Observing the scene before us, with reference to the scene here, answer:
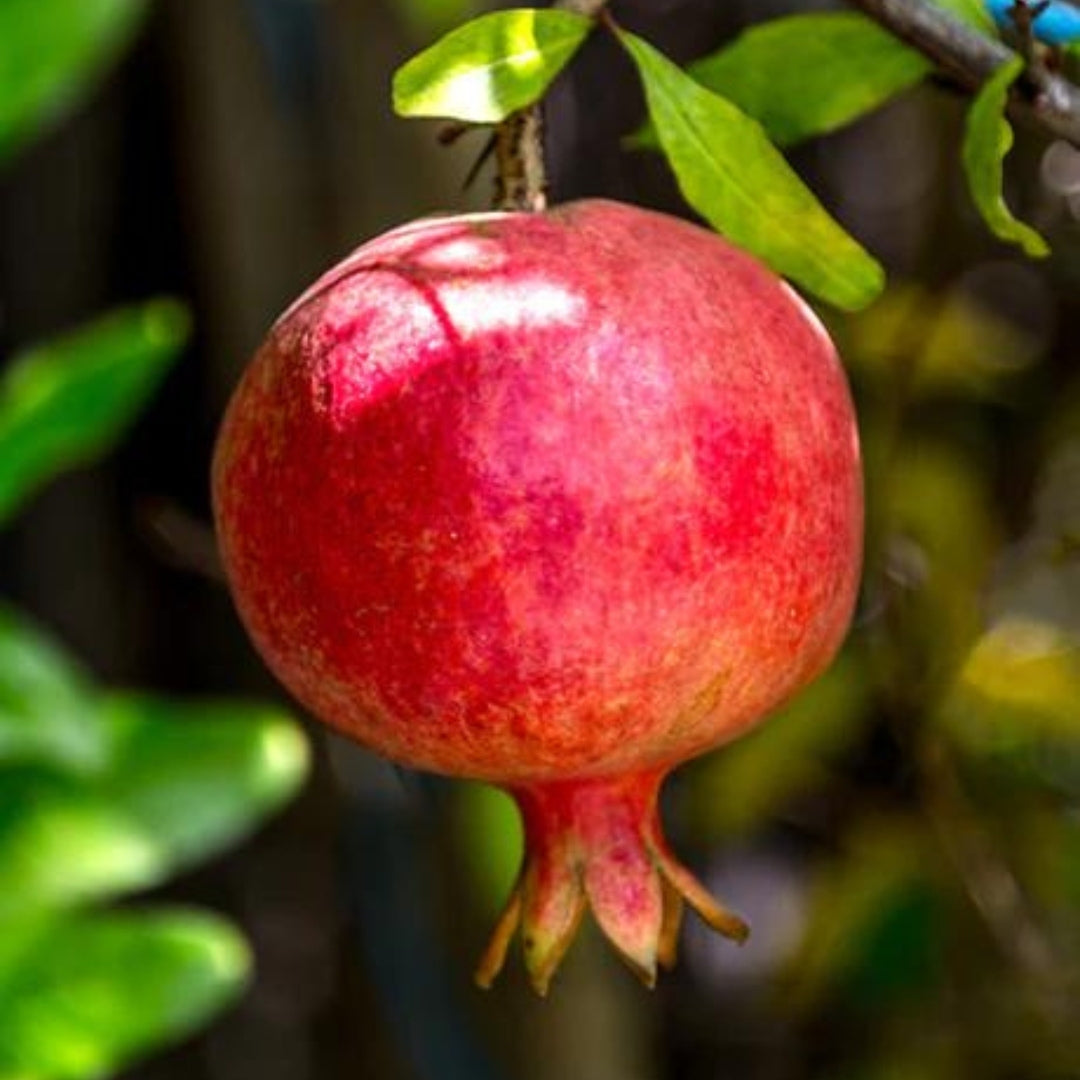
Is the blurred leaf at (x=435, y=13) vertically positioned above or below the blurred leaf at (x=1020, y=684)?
above

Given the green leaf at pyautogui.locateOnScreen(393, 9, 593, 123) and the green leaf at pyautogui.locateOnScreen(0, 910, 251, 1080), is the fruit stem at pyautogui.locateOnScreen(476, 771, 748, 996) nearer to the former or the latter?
the green leaf at pyautogui.locateOnScreen(393, 9, 593, 123)

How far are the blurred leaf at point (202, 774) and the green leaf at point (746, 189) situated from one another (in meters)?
0.84

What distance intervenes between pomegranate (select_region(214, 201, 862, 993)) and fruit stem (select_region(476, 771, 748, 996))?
56mm

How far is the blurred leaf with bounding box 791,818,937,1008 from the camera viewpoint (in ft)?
6.75

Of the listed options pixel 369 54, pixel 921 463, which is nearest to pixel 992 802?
pixel 921 463

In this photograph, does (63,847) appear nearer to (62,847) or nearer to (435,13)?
(62,847)

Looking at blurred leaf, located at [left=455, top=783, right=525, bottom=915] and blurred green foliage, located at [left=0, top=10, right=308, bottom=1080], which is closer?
blurred green foliage, located at [left=0, top=10, right=308, bottom=1080]

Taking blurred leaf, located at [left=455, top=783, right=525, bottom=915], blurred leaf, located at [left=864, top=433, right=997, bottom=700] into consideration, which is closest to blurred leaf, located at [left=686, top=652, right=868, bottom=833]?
blurred leaf, located at [left=864, top=433, right=997, bottom=700]

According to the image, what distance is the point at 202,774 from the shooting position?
5.60 feet

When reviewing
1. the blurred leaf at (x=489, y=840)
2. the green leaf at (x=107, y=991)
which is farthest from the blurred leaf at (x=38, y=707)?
the blurred leaf at (x=489, y=840)

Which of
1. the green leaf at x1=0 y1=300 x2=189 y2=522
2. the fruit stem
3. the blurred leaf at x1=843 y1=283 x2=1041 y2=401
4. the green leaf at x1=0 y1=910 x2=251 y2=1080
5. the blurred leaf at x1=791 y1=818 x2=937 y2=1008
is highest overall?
the fruit stem

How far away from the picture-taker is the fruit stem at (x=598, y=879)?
93cm

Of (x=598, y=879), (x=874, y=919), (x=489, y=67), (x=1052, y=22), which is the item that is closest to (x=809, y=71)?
(x=1052, y=22)

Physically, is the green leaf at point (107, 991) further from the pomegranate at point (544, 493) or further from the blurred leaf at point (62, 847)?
the pomegranate at point (544, 493)
